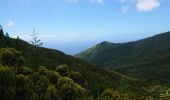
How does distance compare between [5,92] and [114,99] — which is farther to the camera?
[114,99]

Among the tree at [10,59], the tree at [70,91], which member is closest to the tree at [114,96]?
the tree at [70,91]

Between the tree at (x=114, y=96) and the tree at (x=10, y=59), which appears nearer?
the tree at (x=114, y=96)

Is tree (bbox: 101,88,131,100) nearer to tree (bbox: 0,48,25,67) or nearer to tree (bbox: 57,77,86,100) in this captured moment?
tree (bbox: 57,77,86,100)

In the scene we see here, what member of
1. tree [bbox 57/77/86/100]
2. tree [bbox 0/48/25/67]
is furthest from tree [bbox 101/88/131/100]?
tree [bbox 0/48/25/67]

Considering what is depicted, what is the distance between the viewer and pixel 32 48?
164500 millimetres

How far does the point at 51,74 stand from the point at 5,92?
666 inches

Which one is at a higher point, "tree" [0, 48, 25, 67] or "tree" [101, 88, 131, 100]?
"tree" [0, 48, 25, 67]

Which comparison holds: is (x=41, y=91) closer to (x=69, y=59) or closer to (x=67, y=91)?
(x=67, y=91)

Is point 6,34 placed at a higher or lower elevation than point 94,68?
higher

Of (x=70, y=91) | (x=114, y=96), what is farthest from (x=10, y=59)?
(x=114, y=96)

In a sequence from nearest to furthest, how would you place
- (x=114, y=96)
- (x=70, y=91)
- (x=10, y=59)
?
(x=114, y=96) → (x=70, y=91) → (x=10, y=59)

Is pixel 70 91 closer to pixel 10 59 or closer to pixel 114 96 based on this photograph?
pixel 114 96

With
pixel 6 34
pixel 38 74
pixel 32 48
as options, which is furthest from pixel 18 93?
pixel 32 48

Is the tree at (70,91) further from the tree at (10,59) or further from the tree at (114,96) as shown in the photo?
the tree at (10,59)
